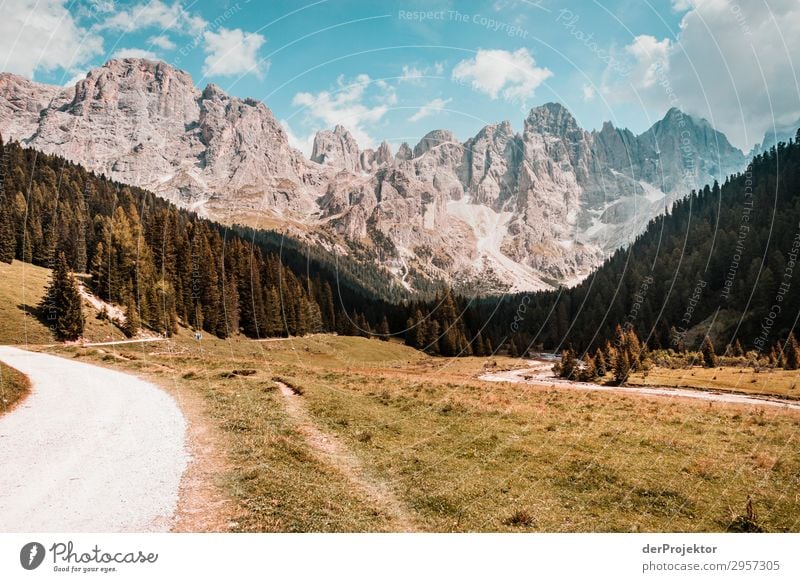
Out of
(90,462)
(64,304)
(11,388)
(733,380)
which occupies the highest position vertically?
(64,304)

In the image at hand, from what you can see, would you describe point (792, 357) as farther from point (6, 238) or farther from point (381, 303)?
point (6, 238)

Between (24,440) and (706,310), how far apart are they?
155 metres

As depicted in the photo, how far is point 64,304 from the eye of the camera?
59500 millimetres

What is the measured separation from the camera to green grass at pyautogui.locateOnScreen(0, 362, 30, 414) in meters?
19.6

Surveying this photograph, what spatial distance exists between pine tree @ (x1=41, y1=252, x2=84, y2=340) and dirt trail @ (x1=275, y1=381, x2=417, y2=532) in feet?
174

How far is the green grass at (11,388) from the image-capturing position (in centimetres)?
1956

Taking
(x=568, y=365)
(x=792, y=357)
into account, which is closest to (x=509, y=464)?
(x=568, y=365)

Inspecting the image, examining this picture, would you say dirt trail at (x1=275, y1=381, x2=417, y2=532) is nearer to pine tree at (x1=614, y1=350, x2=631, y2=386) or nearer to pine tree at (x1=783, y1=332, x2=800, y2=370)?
pine tree at (x1=614, y1=350, x2=631, y2=386)

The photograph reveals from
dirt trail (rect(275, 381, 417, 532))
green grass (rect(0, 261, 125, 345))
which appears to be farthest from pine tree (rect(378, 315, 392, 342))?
dirt trail (rect(275, 381, 417, 532))

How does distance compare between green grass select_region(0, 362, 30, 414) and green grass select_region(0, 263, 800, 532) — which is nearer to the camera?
green grass select_region(0, 263, 800, 532)
